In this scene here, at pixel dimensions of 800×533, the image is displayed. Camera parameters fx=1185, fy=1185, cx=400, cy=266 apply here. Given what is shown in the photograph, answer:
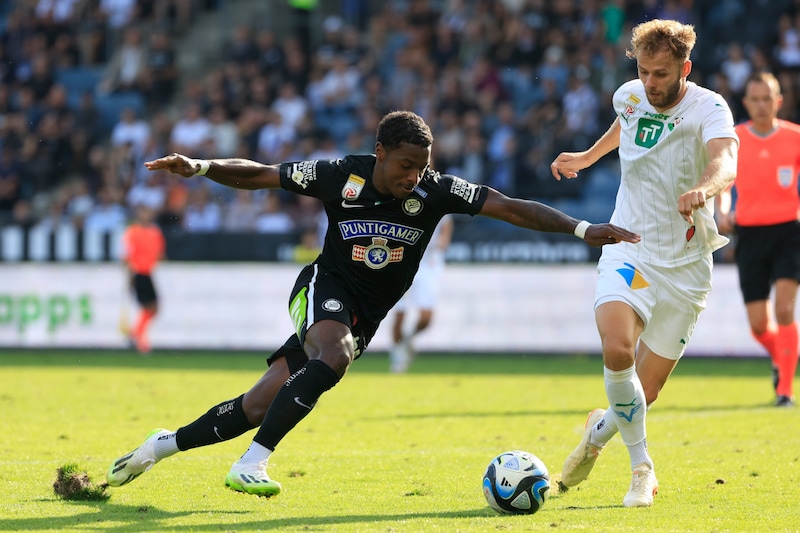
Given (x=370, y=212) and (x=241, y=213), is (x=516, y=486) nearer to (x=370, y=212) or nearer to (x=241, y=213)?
(x=370, y=212)

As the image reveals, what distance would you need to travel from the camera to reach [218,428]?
21.5 feet

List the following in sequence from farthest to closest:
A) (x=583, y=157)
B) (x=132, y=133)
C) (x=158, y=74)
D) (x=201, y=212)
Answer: (x=158, y=74) → (x=132, y=133) → (x=201, y=212) → (x=583, y=157)

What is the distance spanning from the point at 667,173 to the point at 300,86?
18151mm

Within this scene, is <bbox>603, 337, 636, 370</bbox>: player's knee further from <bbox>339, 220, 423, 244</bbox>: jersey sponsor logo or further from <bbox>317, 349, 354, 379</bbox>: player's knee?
→ <bbox>317, 349, 354, 379</bbox>: player's knee

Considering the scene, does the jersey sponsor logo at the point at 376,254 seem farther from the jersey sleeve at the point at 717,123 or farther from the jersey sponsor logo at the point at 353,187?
the jersey sleeve at the point at 717,123

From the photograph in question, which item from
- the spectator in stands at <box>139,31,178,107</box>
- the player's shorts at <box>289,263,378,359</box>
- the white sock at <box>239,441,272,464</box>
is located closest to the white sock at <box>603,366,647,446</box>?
the player's shorts at <box>289,263,378,359</box>

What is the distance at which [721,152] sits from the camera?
628 cm

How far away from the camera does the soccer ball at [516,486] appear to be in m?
6.18

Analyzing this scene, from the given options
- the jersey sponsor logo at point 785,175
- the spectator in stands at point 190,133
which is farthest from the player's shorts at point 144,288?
the jersey sponsor logo at point 785,175

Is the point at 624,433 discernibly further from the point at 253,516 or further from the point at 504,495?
the point at 253,516

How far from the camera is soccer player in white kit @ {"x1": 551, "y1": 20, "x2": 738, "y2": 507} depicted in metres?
6.42

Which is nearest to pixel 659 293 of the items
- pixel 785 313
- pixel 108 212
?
pixel 785 313

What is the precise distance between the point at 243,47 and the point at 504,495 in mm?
20083

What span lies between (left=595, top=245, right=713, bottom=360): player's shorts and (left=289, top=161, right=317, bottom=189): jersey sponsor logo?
1.73 meters
